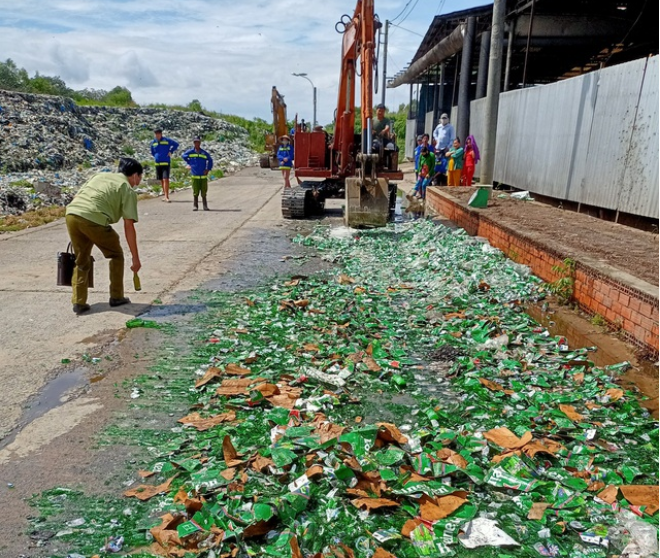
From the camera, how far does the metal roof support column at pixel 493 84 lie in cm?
1022

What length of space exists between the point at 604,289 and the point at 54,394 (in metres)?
4.54

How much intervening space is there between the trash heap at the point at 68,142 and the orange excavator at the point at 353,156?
21.6 ft

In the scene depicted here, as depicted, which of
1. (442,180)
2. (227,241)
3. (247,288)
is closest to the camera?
(247,288)

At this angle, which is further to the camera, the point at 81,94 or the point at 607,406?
the point at 81,94

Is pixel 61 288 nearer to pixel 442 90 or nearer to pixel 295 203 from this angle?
pixel 295 203

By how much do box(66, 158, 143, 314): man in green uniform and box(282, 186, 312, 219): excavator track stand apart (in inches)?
239

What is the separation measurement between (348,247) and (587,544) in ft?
22.0

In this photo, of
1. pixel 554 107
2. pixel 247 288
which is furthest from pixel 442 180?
pixel 247 288

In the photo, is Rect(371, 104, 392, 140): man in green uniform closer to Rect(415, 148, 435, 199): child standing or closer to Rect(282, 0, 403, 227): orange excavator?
Rect(282, 0, 403, 227): orange excavator

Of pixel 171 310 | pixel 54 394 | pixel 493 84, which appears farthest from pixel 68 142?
pixel 54 394

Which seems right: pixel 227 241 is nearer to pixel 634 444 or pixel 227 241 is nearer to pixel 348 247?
pixel 348 247

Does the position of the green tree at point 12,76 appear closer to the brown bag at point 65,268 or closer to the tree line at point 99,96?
the tree line at point 99,96

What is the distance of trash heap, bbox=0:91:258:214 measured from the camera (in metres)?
17.3

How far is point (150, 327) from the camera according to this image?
5184mm
